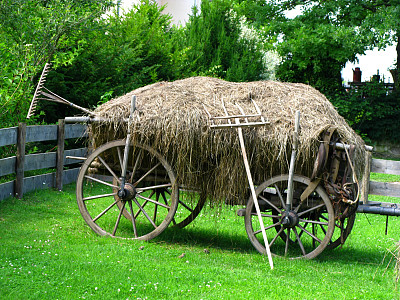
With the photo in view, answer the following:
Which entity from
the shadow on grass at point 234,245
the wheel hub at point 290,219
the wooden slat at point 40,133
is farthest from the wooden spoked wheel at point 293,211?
the wooden slat at point 40,133

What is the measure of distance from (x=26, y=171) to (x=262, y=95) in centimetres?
524

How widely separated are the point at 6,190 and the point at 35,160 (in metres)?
1.08

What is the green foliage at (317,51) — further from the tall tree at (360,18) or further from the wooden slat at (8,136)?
the wooden slat at (8,136)

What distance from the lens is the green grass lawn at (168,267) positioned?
518 cm

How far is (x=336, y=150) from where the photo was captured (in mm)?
6379

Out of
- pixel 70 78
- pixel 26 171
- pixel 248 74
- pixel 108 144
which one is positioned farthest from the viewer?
pixel 248 74

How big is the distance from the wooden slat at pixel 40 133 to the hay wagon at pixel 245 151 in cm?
272

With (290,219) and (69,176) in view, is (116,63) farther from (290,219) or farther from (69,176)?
(290,219)

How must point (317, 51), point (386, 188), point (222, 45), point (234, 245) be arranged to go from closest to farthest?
point (386, 188), point (234, 245), point (222, 45), point (317, 51)

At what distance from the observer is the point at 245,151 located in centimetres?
656

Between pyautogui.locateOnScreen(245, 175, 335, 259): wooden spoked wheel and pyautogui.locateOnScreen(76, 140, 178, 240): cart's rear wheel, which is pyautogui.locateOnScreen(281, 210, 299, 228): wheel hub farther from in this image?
pyautogui.locateOnScreen(76, 140, 178, 240): cart's rear wheel

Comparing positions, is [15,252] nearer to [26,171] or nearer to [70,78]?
[26,171]

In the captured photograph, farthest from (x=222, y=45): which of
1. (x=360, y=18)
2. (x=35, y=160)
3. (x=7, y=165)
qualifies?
(x=7, y=165)

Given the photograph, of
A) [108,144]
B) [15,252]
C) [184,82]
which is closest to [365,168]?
[184,82]
